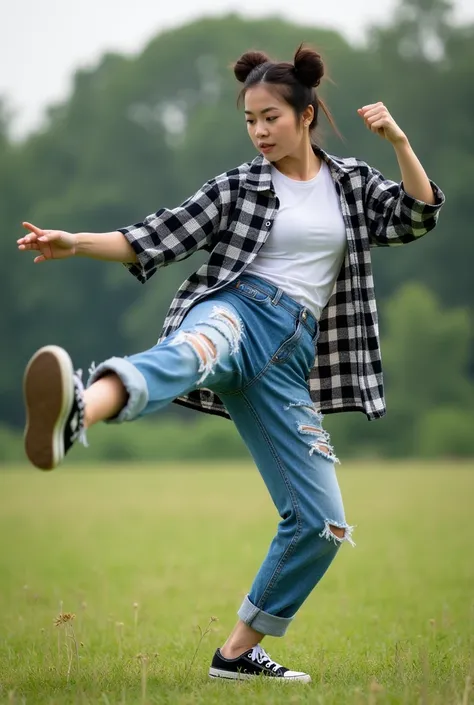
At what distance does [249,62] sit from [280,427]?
56.6 inches

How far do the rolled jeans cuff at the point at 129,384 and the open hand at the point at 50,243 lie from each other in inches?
19.6

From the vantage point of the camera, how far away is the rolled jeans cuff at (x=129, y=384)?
3758 millimetres

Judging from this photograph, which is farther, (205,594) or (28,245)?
(205,594)

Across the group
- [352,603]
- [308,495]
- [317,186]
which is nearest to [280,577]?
[308,495]

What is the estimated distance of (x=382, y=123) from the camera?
14.4 ft

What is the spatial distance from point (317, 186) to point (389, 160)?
1510 inches

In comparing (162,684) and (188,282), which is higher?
(188,282)

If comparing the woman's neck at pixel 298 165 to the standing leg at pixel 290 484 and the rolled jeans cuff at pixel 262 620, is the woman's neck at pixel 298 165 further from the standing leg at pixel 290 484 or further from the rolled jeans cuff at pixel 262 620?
the rolled jeans cuff at pixel 262 620

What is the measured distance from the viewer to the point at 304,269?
180 inches

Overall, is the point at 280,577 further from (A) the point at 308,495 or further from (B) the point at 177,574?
(B) the point at 177,574

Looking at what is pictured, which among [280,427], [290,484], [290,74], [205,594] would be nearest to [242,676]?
[290,484]

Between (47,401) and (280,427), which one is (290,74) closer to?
(280,427)

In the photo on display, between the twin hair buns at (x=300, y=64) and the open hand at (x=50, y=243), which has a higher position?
the twin hair buns at (x=300, y=64)

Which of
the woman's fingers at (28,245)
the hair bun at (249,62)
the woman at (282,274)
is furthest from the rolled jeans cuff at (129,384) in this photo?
the hair bun at (249,62)
